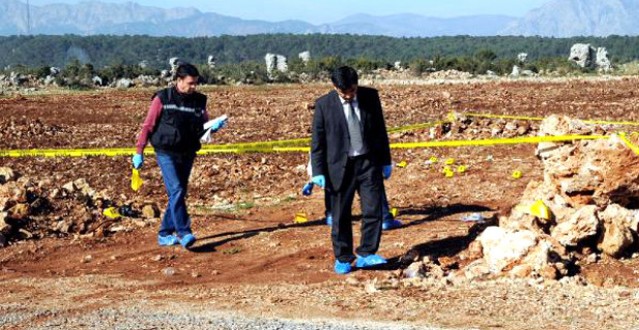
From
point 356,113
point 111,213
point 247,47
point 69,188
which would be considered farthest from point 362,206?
point 247,47

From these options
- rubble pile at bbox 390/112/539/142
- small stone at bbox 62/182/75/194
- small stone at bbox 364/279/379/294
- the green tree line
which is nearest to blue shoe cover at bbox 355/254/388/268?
small stone at bbox 364/279/379/294

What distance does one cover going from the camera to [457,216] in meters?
10.3

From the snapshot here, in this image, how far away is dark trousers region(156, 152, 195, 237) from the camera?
359 inches

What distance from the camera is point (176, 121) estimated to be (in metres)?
8.96

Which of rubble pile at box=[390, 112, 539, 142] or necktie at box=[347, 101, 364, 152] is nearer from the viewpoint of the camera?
necktie at box=[347, 101, 364, 152]

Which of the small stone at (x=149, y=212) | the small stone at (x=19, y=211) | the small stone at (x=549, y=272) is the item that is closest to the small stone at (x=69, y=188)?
the small stone at (x=19, y=211)

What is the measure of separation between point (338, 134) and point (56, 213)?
4.57 metres

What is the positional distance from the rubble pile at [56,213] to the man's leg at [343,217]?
3.35 meters

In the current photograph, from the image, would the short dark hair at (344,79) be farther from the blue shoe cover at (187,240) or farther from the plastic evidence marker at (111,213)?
the plastic evidence marker at (111,213)

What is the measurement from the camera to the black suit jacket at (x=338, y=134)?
7691mm

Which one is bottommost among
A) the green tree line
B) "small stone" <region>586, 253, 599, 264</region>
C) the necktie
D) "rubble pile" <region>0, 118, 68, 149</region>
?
the green tree line

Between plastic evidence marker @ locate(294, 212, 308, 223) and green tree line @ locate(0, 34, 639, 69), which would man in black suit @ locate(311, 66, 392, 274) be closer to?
plastic evidence marker @ locate(294, 212, 308, 223)

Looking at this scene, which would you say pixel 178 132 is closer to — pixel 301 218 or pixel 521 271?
pixel 301 218

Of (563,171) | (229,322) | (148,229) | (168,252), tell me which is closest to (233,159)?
(148,229)
